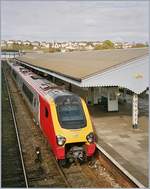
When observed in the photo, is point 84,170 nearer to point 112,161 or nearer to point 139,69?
point 112,161

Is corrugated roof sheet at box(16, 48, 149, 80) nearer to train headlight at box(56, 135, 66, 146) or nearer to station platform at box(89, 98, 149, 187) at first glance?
station platform at box(89, 98, 149, 187)

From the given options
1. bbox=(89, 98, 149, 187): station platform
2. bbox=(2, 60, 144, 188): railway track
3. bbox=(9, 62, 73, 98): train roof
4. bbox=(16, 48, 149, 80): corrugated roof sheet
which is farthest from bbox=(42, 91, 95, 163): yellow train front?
bbox=(16, 48, 149, 80): corrugated roof sheet

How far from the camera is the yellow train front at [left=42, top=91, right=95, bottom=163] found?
35.9ft

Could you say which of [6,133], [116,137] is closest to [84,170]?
[116,137]

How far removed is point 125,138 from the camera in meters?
14.2

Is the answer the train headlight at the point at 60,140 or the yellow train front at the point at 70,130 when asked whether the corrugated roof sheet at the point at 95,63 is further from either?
the train headlight at the point at 60,140

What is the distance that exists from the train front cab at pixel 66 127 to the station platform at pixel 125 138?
4.64 feet

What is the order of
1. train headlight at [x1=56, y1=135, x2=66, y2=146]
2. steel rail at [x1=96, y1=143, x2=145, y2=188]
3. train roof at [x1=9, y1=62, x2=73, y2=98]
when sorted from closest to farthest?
steel rail at [x1=96, y1=143, x2=145, y2=188] < train headlight at [x1=56, y1=135, x2=66, y2=146] < train roof at [x1=9, y1=62, x2=73, y2=98]

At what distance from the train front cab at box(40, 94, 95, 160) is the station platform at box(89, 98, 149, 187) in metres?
1.41

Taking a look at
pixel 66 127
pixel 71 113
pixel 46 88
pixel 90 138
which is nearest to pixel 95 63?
pixel 46 88

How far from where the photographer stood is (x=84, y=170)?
11.2 metres

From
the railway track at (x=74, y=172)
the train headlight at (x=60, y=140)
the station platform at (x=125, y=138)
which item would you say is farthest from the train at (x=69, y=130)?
the station platform at (x=125, y=138)

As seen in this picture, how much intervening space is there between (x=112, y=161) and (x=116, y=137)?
12.5 feet

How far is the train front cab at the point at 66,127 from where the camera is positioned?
10938 mm
